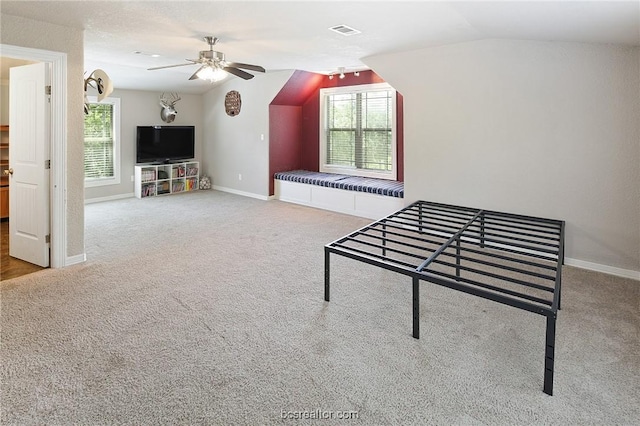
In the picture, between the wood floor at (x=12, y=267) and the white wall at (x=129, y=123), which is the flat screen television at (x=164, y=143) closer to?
the white wall at (x=129, y=123)

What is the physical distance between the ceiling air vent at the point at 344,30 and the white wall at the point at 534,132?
48.4 inches

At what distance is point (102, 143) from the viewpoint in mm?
7516

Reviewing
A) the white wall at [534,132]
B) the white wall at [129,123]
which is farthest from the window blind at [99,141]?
the white wall at [534,132]

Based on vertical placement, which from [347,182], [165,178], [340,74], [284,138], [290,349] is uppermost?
[340,74]

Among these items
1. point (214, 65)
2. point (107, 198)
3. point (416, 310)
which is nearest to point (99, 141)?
point (107, 198)

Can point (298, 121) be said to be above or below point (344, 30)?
below

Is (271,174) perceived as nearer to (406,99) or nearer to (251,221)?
(251,221)

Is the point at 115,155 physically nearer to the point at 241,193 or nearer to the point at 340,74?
the point at 241,193

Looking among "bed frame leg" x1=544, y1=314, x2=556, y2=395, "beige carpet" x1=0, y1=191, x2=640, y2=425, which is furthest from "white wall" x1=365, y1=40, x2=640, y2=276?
"bed frame leg" x1=544, y1=314, x2=556, y2=395

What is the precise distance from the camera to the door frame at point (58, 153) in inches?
149

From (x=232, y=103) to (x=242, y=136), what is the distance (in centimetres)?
69

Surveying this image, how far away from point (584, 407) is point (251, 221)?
186 inches

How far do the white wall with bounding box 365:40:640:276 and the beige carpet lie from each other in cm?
64

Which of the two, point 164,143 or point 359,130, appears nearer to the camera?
point 359,130
